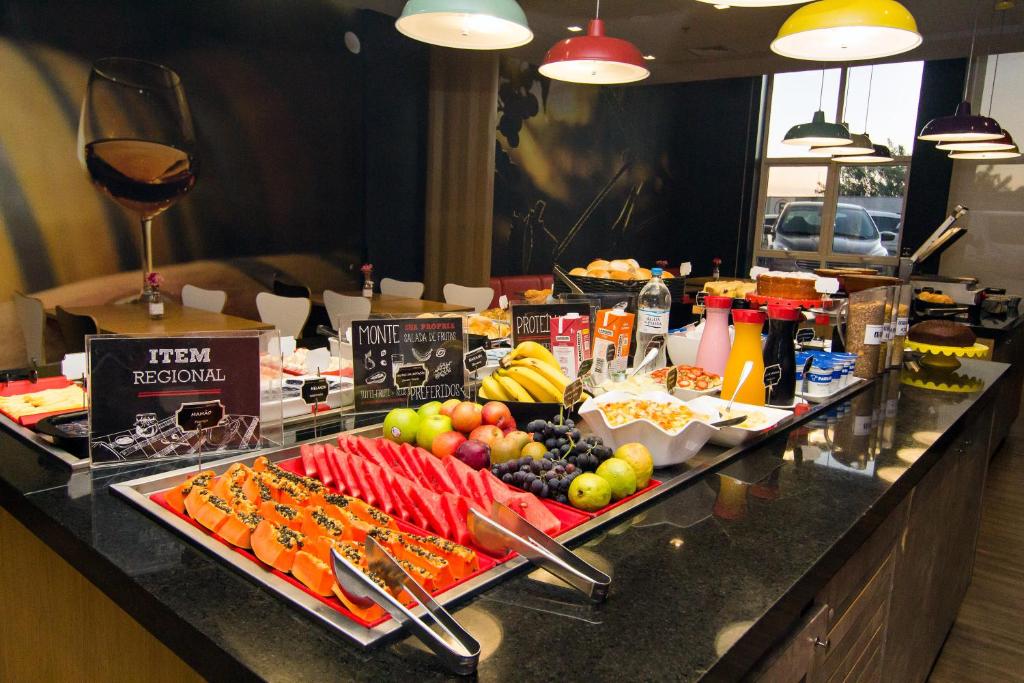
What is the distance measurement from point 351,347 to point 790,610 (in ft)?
3.47

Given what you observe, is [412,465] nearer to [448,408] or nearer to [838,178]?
[448,408]

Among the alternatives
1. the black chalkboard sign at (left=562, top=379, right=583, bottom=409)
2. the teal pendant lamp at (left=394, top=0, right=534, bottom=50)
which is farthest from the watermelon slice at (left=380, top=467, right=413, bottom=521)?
the teal pendant lamp at (left=394, top=0, right=534, bottom=50)

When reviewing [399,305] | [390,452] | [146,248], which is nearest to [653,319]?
[390,452]

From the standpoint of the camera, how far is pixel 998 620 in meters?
2.79

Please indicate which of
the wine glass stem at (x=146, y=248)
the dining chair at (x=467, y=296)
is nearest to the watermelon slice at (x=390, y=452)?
the wine glass stem at (x=146, y=248)

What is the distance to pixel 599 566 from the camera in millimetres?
1016

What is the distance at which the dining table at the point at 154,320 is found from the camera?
136 inches

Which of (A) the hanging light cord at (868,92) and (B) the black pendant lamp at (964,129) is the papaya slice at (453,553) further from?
(A) the hanging light cord at (868,92)

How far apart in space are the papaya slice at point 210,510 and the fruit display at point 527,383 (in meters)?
0.79

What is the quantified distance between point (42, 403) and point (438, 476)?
995mm

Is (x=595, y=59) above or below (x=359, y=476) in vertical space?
above

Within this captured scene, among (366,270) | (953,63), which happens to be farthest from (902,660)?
(953,63)

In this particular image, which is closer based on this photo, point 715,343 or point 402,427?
point 402,427

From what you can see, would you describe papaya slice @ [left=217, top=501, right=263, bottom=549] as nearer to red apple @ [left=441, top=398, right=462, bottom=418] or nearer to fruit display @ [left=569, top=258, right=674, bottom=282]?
red apple @ [left=441, top=398, right=462, bottom=418]
